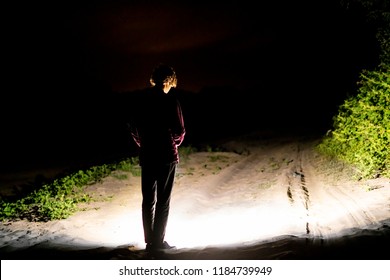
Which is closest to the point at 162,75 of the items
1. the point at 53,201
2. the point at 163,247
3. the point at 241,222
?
the point at 163,247

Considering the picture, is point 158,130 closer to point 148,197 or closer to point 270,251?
point 148,197

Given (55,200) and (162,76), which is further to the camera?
(55,200)

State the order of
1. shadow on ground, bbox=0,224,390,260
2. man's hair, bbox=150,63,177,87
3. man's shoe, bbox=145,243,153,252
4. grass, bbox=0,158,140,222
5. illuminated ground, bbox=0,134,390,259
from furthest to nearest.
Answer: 1. grass, bbox=0,158,140,222
2. man's shoe, bbox=145,243,153,252
3. man's hair, bbox=150,63,177,87
4. illuminated ground, bbox=0,134,390,259
5. shadow on ground, bbox=0,224,390,260

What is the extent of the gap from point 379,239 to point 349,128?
5171 mm

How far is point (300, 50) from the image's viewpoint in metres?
32.4

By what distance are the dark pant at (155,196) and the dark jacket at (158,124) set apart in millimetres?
118

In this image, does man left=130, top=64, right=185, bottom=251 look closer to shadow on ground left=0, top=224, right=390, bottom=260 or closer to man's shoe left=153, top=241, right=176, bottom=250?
man's shoe left=153, top=241, right=176, bottom=250

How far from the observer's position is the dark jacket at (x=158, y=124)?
4.52 meters

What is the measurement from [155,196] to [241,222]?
167 centimetres

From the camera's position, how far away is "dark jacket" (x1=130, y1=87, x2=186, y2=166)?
452 centimetres

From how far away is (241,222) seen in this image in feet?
19.1

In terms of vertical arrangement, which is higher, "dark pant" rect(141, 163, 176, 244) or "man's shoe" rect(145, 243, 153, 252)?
"dark pant" rect(141, 163, 176, 244)

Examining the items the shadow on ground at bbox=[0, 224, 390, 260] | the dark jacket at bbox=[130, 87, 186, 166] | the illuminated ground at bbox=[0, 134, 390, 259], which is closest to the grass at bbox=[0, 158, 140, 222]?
the illuminated ground at bbox=[0, 134, 390, 259]

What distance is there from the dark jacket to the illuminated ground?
4.07 ft
